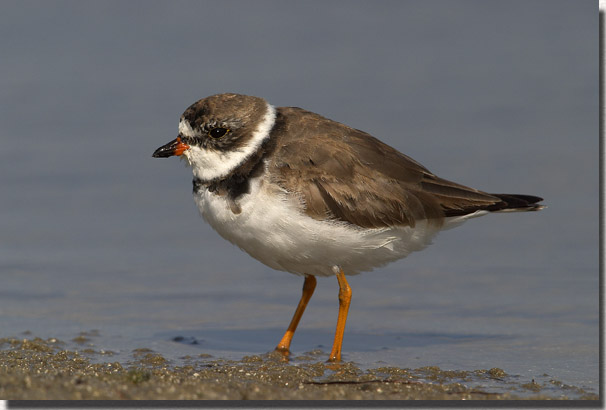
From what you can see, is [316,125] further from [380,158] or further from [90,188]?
[90,188]

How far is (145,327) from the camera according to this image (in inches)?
327

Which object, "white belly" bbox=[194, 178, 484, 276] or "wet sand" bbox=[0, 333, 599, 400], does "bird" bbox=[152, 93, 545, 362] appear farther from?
"wet sand" bbox=[0, 333, 599, 400]

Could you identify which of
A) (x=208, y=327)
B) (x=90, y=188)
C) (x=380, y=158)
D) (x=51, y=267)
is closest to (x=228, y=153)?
(x=380, y=158)

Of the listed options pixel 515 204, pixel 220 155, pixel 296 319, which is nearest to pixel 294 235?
pixel 220 155

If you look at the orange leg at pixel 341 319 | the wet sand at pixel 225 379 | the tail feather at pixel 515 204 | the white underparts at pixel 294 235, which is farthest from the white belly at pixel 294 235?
the wet sand at pixel 225 379

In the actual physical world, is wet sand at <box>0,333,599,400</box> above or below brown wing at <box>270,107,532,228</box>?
below

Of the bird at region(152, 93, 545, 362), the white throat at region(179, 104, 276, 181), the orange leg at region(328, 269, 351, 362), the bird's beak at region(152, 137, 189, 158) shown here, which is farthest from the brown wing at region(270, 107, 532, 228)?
the bird's beak at region(152, 137, 189, 158)

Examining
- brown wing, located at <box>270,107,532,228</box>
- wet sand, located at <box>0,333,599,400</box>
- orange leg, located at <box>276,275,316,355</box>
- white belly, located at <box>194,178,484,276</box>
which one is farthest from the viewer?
orange leg, located at <box>276,275,316,355</box>

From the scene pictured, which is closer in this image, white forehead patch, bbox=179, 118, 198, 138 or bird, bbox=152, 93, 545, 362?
bird, bbox=152, 93, 545, 362

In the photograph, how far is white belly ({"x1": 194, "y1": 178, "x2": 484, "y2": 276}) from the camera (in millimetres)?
6551

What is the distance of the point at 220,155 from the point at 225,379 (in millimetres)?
1839

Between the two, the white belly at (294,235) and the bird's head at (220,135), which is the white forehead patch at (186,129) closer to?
the bird's head at (220,135)

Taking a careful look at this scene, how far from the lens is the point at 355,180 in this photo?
22.8ft

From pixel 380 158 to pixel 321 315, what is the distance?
2217 millimetres
